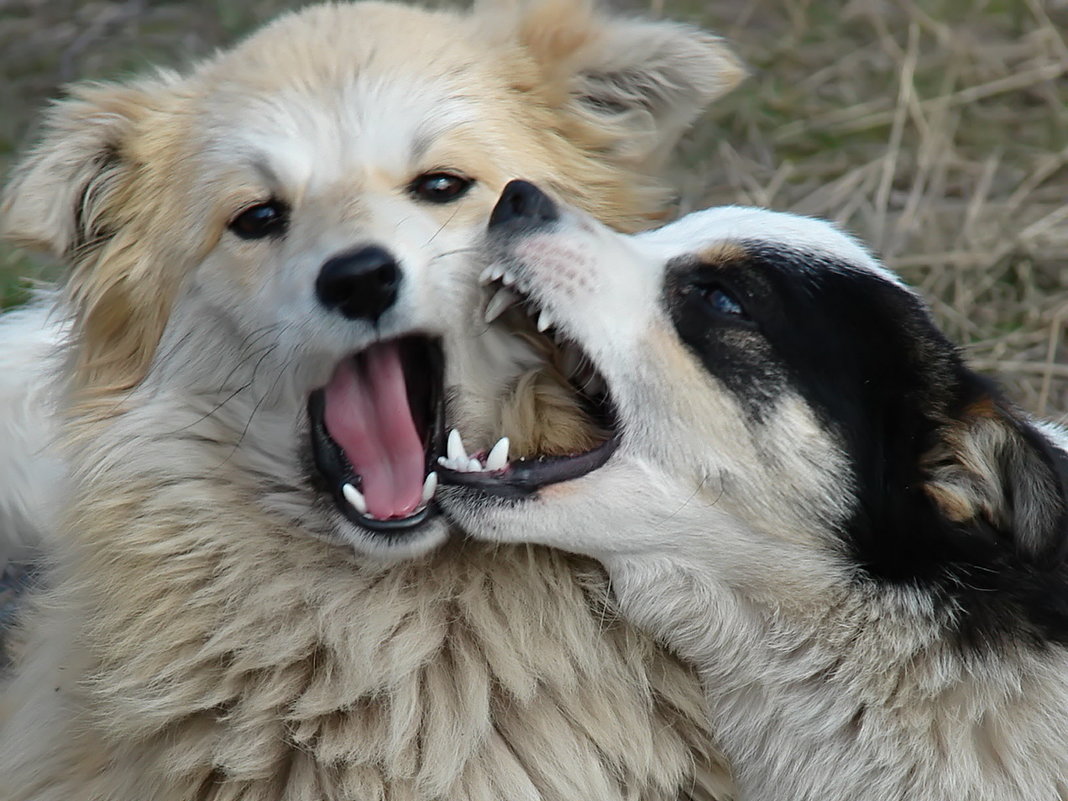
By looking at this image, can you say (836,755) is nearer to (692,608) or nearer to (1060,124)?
(692,608)

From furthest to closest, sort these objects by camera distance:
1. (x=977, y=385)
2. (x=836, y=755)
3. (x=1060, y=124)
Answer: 1. (x=1060, y=124)
2. (x=977, y=385)
3. (x=836, y=755)

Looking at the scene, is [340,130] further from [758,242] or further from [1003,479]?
[1003,479]

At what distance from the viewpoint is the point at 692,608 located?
100.0 inches

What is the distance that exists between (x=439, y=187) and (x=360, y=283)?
16.6 inches

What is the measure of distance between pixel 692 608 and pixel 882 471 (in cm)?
46

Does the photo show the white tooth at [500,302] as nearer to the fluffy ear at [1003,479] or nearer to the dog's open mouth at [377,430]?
the dog's open mouth at [377,430]

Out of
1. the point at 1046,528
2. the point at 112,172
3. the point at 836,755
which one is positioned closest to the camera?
the point at 1046,528

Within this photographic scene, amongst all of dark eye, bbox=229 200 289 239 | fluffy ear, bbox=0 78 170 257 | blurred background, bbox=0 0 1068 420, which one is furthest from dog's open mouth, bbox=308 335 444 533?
blurred background, bbox=0 0 1068 420

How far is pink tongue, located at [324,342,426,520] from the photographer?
259 cm

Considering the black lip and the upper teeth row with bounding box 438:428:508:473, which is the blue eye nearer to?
the black lip

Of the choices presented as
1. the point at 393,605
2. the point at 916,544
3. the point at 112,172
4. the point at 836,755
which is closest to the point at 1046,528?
the point at 916,544

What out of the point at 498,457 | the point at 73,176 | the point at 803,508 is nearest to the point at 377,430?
the point at 498,457

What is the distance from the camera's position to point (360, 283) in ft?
8.06

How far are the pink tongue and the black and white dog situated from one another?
0.44 ft
